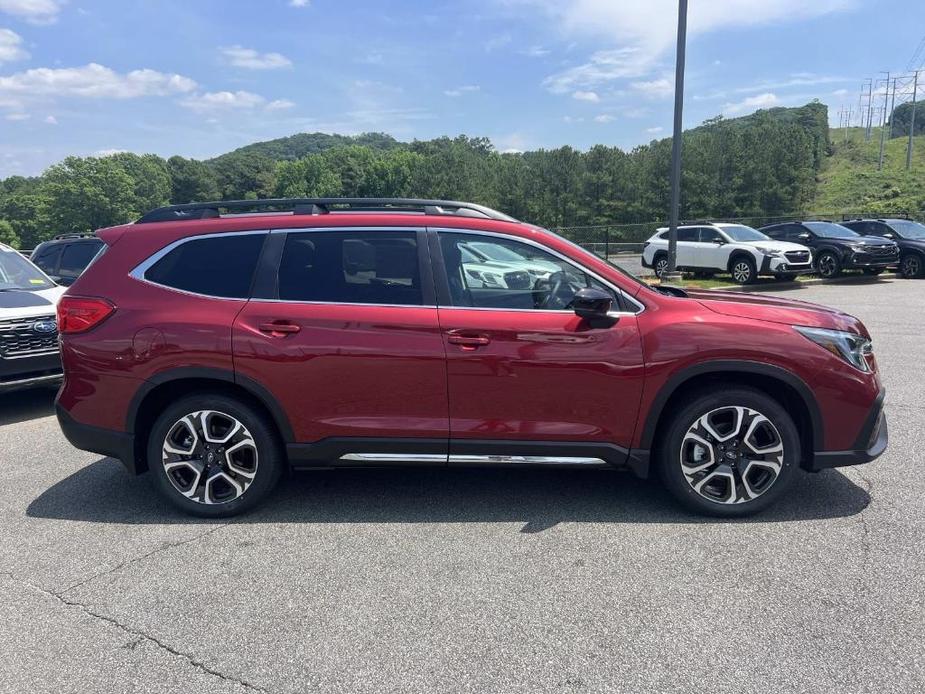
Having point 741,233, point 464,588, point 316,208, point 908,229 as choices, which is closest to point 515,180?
point 908,229

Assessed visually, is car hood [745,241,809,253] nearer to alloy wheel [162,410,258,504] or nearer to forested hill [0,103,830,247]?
alloy wheel [162,410,258,504]

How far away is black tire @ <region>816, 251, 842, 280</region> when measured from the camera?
61.3ft

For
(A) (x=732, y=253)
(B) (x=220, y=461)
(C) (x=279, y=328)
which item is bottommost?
(B) (x=220, y=461)

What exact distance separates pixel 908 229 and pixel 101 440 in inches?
938

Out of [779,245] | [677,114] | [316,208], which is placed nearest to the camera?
[316,208]

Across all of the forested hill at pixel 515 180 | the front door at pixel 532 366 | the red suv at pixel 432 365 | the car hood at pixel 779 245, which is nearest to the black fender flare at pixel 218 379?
the red suv at pixel 432 365

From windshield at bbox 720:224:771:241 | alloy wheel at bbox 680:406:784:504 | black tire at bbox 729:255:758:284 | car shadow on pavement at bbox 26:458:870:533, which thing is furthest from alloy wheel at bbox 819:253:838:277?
alloy wheel at bbox 680:406:784:504

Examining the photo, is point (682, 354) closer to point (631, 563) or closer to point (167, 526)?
point (631, 563)

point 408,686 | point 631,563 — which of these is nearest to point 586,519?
point 631,563

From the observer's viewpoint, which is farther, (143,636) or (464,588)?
(464,588)

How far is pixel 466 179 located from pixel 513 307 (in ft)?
258

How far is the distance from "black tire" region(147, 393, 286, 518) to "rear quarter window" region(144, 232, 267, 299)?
2.21ft

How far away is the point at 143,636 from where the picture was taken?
279 centimetres

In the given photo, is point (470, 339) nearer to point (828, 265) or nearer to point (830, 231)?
point (828, 265)
